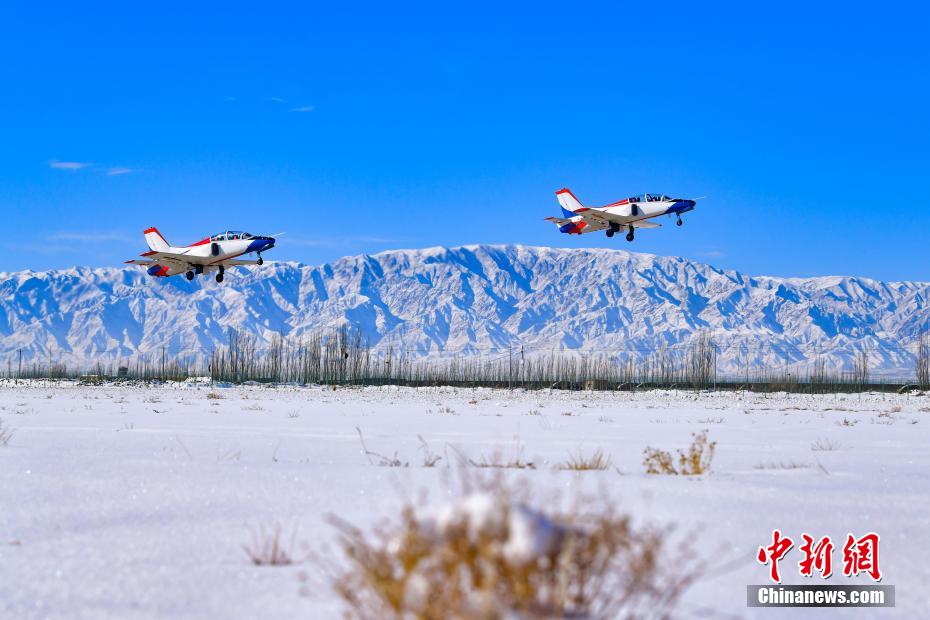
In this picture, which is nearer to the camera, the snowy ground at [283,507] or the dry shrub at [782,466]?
the snowy ground at [283,507]

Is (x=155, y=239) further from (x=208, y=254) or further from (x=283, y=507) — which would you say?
(x=283, y=507)

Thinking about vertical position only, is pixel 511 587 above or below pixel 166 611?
above

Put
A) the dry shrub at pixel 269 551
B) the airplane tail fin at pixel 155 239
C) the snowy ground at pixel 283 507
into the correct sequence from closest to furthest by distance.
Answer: the snowy ground at pixel 283 507 → the dry shrub at pixel 269 551 → the airplane tail fin at pixel 155 239

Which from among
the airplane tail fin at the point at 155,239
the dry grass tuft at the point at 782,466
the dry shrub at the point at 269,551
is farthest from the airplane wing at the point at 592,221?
the dry shrub at the point at 269,551

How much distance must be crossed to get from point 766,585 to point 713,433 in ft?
38.8

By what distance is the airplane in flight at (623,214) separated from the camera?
3612 centimetres

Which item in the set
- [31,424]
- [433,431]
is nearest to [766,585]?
[433,431]

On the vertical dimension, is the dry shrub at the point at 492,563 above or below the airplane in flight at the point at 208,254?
below

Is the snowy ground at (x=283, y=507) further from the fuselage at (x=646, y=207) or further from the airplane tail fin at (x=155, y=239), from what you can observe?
the airplane tail fin at (x=155, y=239)

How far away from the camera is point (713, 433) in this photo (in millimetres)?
16141

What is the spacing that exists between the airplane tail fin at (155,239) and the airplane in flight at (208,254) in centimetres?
276

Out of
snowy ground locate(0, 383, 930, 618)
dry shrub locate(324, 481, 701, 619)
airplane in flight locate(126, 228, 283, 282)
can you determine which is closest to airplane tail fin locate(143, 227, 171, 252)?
airplane in flight locate(126, 228, 283, 282)

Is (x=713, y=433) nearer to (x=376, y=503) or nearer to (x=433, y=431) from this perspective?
(x=433, y=431)

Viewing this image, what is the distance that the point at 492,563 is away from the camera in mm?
2613
